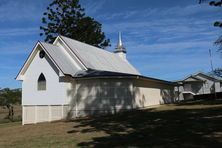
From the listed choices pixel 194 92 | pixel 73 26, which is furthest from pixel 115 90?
pixel 194 92

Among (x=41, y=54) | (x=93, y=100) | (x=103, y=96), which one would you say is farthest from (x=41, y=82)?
(x=103, y=96)

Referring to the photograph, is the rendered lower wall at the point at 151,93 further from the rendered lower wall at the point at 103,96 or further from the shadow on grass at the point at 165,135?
the shadow on grass at the point at 165,135

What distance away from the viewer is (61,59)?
31.2 metres

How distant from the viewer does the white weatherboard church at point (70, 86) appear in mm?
29078

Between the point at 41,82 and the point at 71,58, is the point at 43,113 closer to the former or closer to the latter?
the point at 41,82

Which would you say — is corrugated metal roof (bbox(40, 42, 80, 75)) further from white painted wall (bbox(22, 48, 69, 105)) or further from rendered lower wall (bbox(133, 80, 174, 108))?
rendered lower wall (bbox(133, 80, 174, 108))

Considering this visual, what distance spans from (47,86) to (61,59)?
2563 mm

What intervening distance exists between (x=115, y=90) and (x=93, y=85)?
183cm

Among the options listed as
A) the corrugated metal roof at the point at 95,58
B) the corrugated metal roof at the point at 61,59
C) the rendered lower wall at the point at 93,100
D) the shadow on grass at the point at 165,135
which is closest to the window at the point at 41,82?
the rendered lower wall at the point at 93,100

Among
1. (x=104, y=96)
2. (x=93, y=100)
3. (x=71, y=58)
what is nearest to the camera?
(x=104, y=96)

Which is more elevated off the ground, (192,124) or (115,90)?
(115,90)

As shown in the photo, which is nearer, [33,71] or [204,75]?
[33,71]

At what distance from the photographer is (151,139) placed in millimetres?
13523

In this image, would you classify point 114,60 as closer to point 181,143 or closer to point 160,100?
point 160,100
